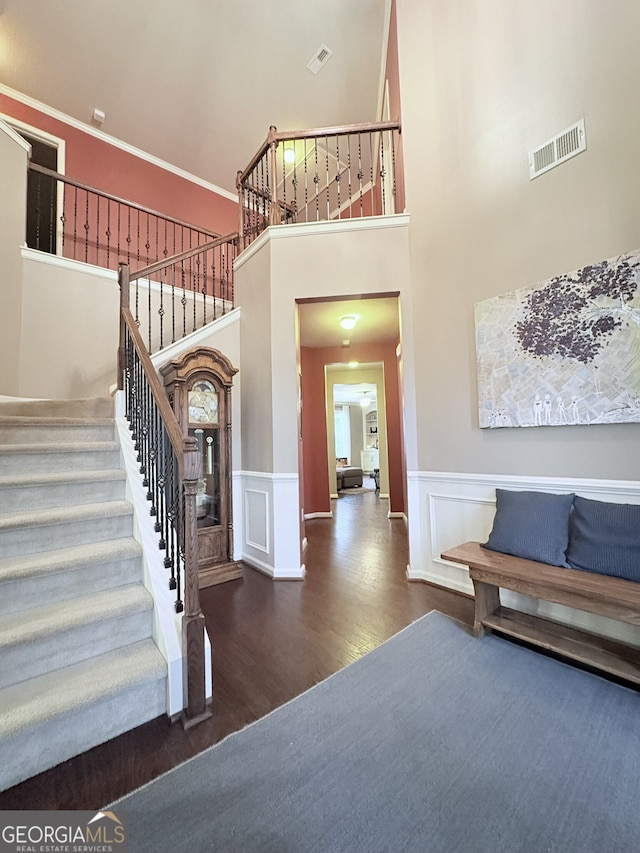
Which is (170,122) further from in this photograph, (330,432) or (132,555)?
(132,555)

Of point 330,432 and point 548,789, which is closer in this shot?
point 548,789

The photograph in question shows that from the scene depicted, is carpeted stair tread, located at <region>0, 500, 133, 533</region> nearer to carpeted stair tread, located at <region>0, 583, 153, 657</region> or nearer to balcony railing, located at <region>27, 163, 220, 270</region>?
carpeted stair tread, located at <region>0, 583, 153, 657</region>

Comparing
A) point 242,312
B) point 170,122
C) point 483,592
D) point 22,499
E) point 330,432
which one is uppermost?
point 170,122

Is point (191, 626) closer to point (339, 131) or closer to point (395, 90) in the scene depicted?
point (339, 131)

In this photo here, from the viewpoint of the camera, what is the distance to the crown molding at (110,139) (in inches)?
174

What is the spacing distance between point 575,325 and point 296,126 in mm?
5474

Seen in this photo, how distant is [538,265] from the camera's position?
2.42 m

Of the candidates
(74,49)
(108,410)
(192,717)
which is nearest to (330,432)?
(108,410)

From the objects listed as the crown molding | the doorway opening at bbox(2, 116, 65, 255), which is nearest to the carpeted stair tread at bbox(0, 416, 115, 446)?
the doorway opening at bbox(2, 116, 65, 255)

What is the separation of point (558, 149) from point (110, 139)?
5.86 meters

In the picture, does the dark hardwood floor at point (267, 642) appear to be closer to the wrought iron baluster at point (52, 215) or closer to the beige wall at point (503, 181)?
the beige wall at point (503, 181)

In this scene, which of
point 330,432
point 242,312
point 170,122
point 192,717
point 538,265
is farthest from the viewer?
point 330,432

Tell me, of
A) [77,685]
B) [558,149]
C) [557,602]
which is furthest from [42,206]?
[557,602]

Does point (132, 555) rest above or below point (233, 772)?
above
